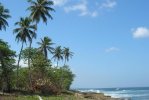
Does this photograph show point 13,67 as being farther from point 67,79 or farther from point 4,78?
point 67,79

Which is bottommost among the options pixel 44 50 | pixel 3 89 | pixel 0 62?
pixel 3 89

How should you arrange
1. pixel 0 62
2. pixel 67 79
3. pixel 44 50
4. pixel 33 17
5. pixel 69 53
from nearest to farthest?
pixel 0 62 → pixel 33 17 → pixel 44 50 → pixel 67 79 → pixel 69 53

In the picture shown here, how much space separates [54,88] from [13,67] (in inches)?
352

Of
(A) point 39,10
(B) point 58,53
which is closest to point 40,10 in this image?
(A) point 39,10

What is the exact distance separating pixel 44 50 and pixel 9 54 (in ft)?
66.1

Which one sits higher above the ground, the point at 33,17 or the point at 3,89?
the point at 33,17

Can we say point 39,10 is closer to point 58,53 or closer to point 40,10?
point 40,10

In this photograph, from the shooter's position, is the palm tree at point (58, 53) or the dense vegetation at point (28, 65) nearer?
the dense vegetation at point (28, 65)

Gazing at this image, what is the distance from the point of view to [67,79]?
102m

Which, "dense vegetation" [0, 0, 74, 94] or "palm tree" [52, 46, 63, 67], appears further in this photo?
"palm tree" [52, 46, 63, 67]

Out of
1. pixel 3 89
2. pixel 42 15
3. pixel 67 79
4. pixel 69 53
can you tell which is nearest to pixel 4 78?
pixel 3 89

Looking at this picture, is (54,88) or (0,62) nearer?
(0,62)

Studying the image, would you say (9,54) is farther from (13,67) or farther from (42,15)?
(42,15)

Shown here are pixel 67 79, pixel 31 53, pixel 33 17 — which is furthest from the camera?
pixel 67 79
